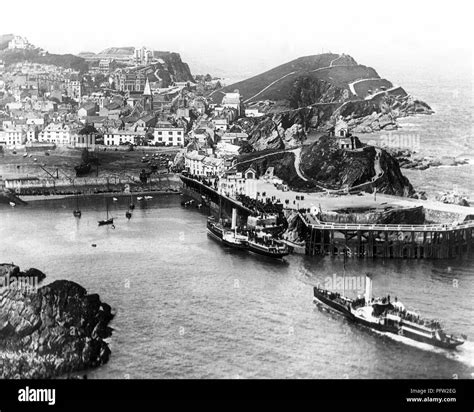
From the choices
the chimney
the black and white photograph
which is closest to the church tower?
the black and white photograph

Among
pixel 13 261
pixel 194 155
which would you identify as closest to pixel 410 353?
pixel 13 261

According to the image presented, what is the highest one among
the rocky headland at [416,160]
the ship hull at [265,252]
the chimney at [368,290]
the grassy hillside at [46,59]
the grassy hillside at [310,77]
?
the grassy hillside at [46,59]

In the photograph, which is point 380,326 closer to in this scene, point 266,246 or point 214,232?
point 266,246

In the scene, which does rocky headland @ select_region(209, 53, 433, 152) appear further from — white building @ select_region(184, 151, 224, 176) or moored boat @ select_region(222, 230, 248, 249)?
moored boat @ select_region(222, 230, 248, 249)

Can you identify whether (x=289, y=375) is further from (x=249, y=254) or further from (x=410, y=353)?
(x=249, y=254)

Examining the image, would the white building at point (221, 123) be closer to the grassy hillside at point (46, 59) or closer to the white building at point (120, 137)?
the white building at point (120, 137)

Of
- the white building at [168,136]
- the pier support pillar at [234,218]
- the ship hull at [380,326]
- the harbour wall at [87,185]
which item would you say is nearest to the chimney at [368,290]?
the ship hull at [380,326]
